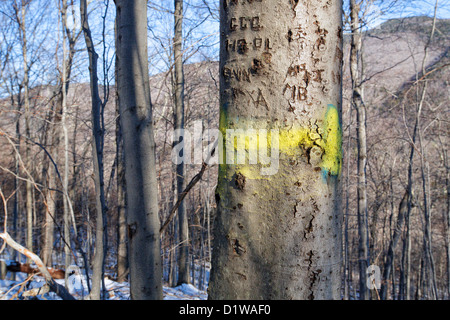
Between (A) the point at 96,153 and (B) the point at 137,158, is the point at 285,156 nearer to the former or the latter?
(B) the point at 137,158

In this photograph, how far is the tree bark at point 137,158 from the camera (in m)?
1.58

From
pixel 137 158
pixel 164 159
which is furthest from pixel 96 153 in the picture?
pixel 164 159

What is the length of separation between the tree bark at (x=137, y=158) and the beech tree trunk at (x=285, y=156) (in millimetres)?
855

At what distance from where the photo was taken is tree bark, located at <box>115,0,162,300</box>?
158 centimetres

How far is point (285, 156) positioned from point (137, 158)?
3.27ft

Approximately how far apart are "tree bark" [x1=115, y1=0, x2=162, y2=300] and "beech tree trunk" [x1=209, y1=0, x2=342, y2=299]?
855mm

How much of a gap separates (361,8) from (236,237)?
7226mm

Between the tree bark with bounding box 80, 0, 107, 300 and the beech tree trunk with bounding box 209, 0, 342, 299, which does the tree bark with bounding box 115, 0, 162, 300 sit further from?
the tree bark with bounding box 80, 0, 107, 300

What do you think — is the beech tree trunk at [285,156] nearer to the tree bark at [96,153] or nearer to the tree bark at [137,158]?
the tree bark at [137,158]

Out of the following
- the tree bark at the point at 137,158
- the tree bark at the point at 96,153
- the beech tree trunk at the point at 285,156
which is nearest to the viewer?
the beech tree trunk at the point at 285,156

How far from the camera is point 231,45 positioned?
854 mm

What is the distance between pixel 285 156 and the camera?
80 centimetres
